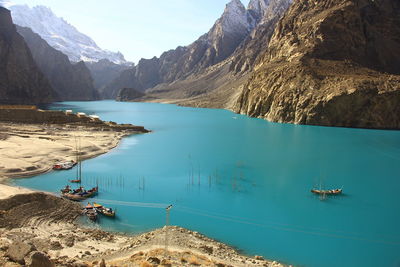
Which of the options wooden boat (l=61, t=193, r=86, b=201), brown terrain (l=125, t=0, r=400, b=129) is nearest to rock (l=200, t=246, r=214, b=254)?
wooden boat (l=61, t=193, r=86, b=201)

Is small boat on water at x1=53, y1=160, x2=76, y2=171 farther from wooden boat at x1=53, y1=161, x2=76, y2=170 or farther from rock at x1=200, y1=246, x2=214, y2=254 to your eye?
rock at x1=200, y1=246, x2=214, y2=254

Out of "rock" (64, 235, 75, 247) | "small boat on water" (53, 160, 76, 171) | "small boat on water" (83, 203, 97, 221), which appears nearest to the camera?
"rock" (64, 235, 75, 247)

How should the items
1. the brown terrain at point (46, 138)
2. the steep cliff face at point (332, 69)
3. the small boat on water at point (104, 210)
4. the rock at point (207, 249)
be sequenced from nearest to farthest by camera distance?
the rock at point (207, 249), the small boat on water at point (104, 210), the brown terrain at point (46, 138), the steep cliff face at point (332, 69)

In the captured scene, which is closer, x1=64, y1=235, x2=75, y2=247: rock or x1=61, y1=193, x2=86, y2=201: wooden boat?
x1=64, y1=235, x2=75, y2=247: rock

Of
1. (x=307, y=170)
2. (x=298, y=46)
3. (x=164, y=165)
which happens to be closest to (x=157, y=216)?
(x=164, y=165)

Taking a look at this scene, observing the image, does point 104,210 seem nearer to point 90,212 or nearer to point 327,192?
point 90,212

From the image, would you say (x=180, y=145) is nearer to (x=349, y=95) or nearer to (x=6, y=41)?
(x=349, y=95)

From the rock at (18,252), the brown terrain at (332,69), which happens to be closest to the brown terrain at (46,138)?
the rock at (18,252)

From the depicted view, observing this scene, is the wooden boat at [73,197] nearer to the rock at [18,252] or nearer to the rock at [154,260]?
the rock at [18,252]
